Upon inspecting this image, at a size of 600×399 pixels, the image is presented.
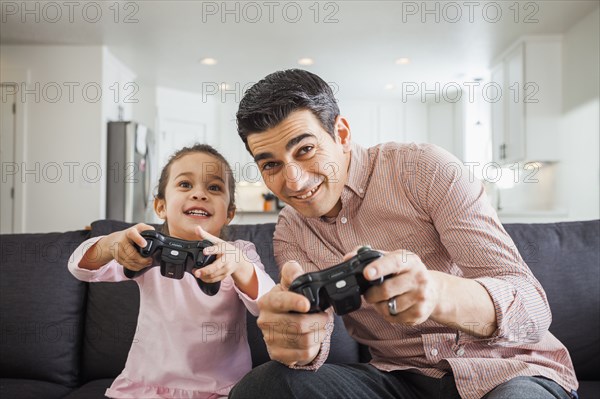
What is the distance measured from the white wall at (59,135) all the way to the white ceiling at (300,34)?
0.19m

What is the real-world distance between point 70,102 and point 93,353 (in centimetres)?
435

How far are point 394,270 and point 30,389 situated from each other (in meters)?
1.20

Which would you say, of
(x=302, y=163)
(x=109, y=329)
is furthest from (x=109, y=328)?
Answer: (x=302, y=163)

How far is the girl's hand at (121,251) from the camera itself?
1.05 metres

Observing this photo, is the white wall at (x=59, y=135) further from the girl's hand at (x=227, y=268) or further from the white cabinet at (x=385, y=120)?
the girl's hand at (x=227, y=268)

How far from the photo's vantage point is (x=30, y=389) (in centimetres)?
148

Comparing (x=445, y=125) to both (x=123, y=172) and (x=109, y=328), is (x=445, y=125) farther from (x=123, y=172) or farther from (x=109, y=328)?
(x=109, y=328)

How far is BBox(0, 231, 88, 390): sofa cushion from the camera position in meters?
1.57

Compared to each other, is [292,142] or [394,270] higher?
[292,142]

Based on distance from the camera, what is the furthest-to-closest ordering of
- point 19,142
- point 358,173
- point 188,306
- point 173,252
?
1. point 19,142
2. point 188,306
3. point 358,173
4. point 173,252

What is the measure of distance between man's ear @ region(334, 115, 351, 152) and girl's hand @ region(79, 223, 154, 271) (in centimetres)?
50

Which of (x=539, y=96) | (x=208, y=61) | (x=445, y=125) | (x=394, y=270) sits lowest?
(x=394, y=270)

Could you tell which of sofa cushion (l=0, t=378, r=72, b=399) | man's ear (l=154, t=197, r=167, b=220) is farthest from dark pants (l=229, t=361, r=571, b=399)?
sofa cushion (l=0, t=378, r=72, b=399)

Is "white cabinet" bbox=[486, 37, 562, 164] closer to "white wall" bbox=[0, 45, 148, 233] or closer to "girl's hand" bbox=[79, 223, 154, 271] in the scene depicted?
"white wall" bbox=[0, 45, 148, 233]
